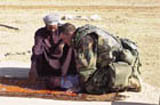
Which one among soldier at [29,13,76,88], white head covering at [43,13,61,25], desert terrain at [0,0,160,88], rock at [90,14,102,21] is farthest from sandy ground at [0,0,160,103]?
white head covering at [43,13,61,25]

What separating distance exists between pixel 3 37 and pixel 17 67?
4.98m

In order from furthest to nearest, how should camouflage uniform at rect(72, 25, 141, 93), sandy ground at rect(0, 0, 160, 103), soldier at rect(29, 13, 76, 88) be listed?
sandy ground at rect(0, 0, 160, 103) < soldier at rect(29, 13, 76, 88) < camouflage uniform at rect(72, 25, 141, 93)

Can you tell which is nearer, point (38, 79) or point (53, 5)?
point (38, 79)

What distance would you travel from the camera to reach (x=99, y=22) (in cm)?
1535

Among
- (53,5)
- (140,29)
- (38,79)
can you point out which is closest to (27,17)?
(53,5)

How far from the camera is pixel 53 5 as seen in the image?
65.0ft

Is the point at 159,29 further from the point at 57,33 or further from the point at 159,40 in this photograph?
the point at 57,33

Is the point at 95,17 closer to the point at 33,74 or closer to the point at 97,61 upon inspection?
the point at 33,74

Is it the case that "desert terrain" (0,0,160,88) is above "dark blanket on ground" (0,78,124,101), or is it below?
below

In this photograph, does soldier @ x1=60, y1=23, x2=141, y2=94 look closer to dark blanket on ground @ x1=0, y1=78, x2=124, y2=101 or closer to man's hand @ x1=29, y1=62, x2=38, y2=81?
dark blanket on ground @ x1=0, y1=78, x2=124, y2=101

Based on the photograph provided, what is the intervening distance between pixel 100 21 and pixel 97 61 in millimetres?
9533

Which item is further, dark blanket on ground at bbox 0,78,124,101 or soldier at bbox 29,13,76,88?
soldier at bbox 29,13,76,88

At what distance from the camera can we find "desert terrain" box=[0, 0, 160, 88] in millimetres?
10164

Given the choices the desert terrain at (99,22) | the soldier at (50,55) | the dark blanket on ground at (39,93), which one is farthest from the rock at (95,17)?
the dark blanket on ground at (39,93)
